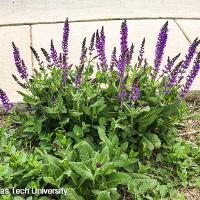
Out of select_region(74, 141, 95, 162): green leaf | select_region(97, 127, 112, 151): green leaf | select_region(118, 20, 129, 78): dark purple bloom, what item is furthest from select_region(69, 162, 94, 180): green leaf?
select_region(118, 20, 129, 78): dark purple bloom

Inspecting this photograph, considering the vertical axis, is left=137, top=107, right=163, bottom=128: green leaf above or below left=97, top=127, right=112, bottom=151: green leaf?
above

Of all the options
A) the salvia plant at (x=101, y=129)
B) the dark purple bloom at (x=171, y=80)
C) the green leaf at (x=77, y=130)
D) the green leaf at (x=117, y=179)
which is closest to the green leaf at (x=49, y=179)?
the salvia plant at (x=101, y=129)

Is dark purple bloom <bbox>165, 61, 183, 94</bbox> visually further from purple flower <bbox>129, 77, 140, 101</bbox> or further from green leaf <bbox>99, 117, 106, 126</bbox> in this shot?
green leaf <bbox>99, 117, 106, 126</bbox>

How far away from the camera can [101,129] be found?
319 centimetres

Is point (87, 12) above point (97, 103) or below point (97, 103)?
above

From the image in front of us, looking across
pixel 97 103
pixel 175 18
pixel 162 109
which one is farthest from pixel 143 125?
pixel 175 18

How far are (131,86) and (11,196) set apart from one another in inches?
49.2

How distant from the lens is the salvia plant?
2967mm

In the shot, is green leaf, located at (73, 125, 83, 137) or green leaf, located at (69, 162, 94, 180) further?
green leaf, located at (73, 125, 83, 137)

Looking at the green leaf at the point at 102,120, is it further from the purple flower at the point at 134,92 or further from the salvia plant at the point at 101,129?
the purple flower at the point at 134,92

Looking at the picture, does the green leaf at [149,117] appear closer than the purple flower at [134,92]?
No

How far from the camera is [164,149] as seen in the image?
353 cm

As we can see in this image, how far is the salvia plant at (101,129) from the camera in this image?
2.97 metres

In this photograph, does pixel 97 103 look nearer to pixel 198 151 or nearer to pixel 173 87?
pixel 173 87
